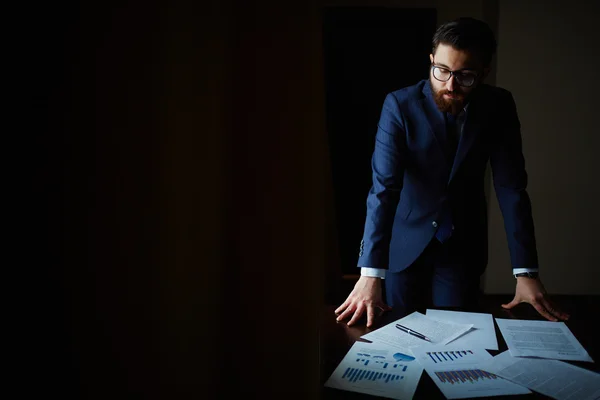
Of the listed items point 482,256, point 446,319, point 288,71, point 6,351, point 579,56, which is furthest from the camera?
point 579,56

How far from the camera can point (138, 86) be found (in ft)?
1.30

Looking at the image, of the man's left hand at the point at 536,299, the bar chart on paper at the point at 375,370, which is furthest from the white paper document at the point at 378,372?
the man's left hand at the point at 536,299

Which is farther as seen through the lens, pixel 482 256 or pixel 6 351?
pixel 482 256

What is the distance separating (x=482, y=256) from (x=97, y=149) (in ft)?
5.04

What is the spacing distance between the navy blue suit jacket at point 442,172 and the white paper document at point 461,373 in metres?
0.50

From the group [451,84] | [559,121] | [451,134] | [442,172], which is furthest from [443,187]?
[559,121]

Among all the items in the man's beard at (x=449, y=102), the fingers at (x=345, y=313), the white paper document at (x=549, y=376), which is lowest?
the white paper document at (x=549, y=376)

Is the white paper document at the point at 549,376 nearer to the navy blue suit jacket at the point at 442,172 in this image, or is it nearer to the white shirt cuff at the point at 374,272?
the white shirt cuff at the point at 374,272

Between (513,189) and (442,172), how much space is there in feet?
0.81

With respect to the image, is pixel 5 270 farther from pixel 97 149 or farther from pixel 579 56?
Answer: pixel 579 56

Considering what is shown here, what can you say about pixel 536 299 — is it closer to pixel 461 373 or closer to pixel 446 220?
pixel 446 220

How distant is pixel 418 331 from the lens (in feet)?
3.89

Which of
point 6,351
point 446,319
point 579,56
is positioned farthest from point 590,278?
point 6,351

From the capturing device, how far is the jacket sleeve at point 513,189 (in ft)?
4.82
